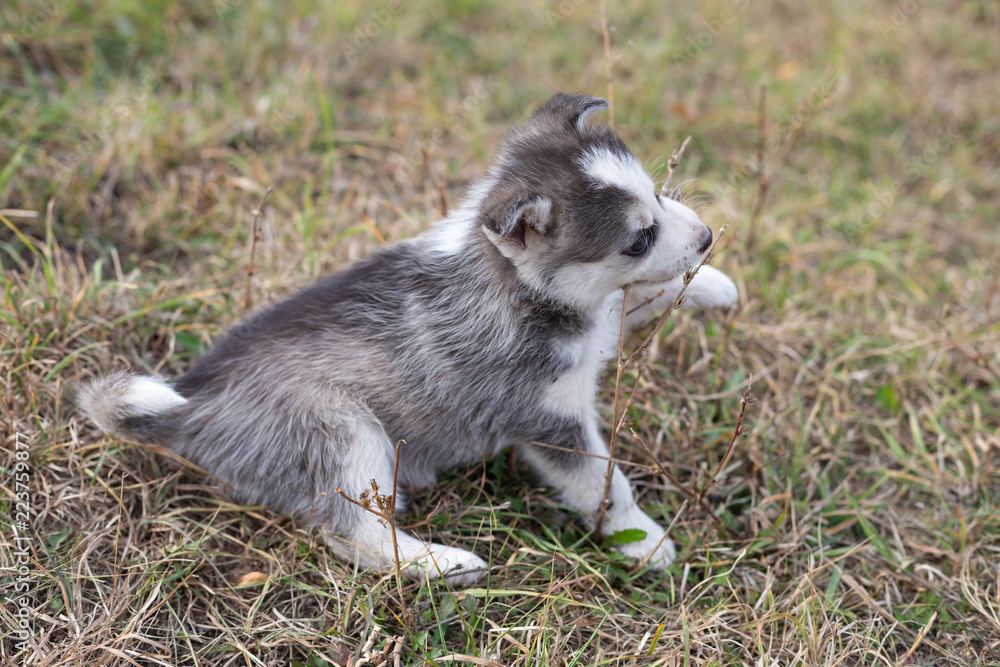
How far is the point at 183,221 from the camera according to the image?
15.3 feet

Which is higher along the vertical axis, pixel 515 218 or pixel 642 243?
pixel 515 218

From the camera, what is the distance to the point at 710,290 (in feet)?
12.4

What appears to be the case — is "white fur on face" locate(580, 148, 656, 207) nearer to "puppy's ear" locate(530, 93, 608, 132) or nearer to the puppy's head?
the puppy's head

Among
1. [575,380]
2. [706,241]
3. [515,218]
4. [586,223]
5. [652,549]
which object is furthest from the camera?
[652,549]

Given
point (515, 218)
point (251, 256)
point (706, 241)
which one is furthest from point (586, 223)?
point (251, 256)

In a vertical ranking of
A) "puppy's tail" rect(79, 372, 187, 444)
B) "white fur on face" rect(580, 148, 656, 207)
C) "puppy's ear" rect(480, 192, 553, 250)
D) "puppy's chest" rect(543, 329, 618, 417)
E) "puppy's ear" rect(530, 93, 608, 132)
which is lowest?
"puppy's tail" rect(79, 372, 187, 444)

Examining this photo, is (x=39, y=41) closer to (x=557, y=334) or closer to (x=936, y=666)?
(x=557, y=334)

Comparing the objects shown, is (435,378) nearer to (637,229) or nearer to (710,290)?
(637,229)

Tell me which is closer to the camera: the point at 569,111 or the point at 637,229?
the point at 637,229

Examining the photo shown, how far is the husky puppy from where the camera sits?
10.4 feet

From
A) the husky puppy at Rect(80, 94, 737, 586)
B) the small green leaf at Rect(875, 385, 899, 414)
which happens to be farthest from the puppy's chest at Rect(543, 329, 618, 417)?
the small green leaf at Rect(875, 385, 899, 414)

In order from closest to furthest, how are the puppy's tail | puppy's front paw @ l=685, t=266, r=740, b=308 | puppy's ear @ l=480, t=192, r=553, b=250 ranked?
puppy's ear @ l=480, t=192, r=553, b=250
the puppy's tail
puppy's front paw @ l=685, t=266, r=740, b=308

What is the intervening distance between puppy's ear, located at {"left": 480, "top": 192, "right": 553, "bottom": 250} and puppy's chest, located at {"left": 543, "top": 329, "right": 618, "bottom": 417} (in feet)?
1.77

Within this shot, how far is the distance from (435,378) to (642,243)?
105 centimetres
